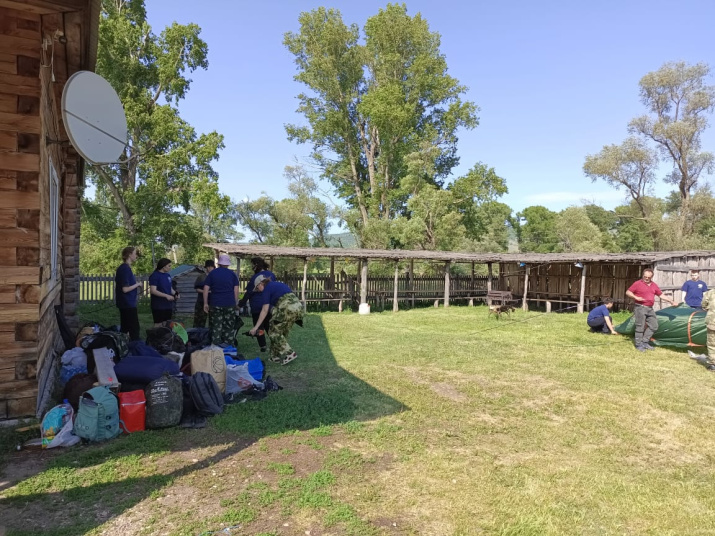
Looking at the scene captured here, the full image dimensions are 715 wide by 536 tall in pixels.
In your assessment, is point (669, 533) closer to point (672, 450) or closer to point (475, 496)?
point (475, 496)

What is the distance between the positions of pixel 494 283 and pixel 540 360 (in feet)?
52.8

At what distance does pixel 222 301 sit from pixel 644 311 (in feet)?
27.4

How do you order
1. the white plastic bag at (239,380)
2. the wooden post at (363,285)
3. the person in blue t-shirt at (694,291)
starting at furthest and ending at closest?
1. the wooden post at (363,285)
2. the person in blue t-shirt at (694,291)
3. the white plastic bag at (239,380)

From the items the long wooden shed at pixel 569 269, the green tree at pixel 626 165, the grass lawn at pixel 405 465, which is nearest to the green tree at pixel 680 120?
the green tree at pixel 626 165

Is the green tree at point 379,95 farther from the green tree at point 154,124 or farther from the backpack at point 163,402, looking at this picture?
the backpack at point 163,402

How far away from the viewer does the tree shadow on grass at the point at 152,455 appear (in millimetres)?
2916

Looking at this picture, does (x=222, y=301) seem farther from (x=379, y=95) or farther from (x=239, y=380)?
(x=379, y=95)

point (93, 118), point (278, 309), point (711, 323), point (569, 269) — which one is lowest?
point (711, 323)

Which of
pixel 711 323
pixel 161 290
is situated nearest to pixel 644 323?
pixel 711 323

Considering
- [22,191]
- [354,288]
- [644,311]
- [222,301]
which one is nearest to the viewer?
[22,191]

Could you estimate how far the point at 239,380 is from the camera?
554 centimetres

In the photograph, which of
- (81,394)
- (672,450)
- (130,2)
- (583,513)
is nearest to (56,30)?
(81,394)

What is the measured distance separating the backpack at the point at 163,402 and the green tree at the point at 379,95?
89.2 ft

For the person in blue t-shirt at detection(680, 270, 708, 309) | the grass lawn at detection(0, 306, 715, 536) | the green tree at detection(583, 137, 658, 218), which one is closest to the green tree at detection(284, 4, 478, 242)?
the green tree at detection(583, 137, 658, 218)
